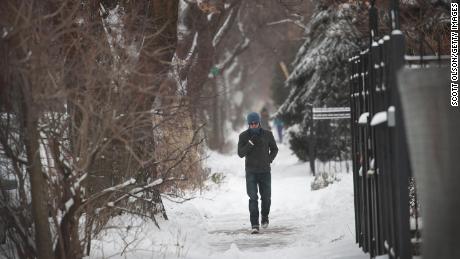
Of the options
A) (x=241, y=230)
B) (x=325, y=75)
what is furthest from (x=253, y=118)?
(x=325, y=75)

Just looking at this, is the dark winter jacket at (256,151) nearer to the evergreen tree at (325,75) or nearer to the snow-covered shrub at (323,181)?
the snow-covered shrub at (323,181)

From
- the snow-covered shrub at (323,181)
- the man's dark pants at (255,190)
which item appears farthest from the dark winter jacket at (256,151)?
the snow-covered shrub at (323,181)

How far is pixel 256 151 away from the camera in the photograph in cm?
1195

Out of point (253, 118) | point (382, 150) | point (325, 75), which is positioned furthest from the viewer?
point (325, 75)

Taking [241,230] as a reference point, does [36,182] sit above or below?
above

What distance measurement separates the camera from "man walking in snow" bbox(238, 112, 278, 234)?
1190 centimetres

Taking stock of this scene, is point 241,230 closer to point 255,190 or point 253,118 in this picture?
point 255,190

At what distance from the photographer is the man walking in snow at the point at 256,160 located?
39.0 feet

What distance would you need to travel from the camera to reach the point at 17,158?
664cm

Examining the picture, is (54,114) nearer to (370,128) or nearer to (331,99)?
(370,128)

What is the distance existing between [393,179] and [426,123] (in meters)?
1.73

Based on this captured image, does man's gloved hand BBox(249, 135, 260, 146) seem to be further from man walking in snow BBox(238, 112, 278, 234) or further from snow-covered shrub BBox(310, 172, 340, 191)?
snow-covered shrub BBox(310, 172, 340, 191)

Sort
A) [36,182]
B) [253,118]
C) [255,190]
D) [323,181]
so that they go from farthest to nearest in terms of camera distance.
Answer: [323,181]
[253,118]
[255,190]
[36,182]

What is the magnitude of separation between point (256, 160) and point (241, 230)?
45.5 inches
